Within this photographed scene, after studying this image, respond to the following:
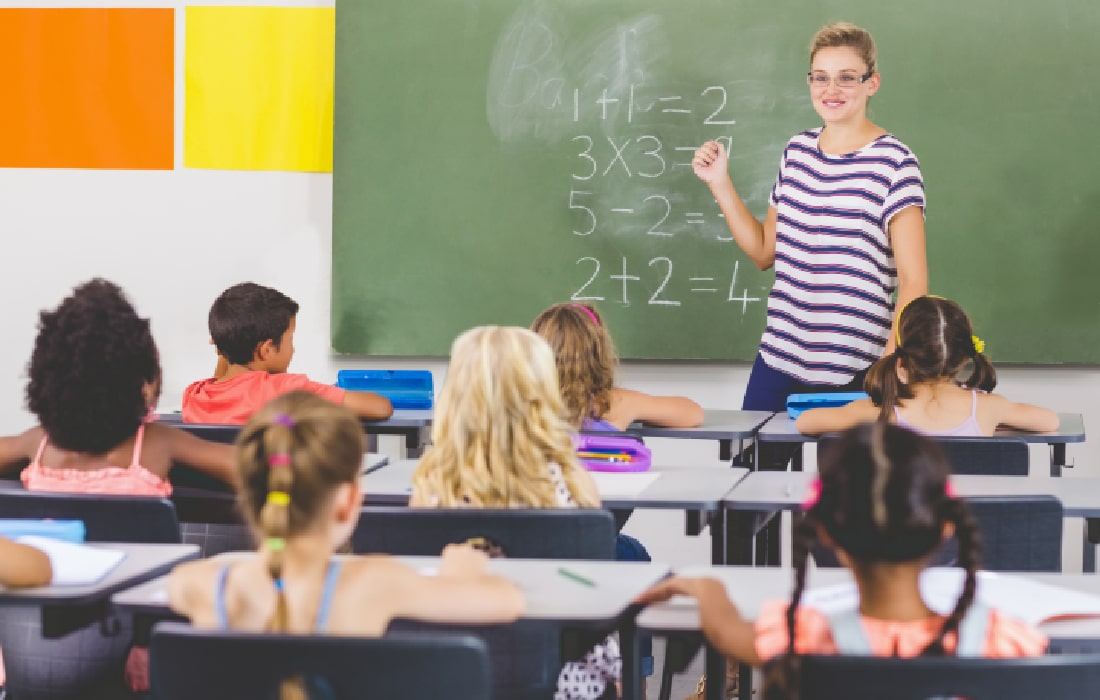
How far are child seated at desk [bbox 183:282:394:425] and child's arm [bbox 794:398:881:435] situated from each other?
1313 millimetres

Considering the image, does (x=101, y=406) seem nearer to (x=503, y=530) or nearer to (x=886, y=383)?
(x=503, y=530)

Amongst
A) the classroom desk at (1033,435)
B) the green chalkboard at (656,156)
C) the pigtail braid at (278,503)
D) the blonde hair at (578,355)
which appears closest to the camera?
the pigtail braid at (278,503)

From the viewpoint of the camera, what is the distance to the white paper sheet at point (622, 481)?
2.84 m

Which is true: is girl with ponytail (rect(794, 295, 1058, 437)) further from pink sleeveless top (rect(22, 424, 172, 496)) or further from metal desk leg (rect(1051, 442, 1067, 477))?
pink sleeveless top (rect(22, 424, 172, 496))

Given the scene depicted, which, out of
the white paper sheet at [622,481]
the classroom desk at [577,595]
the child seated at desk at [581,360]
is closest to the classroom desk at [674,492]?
the white paper sheet at [622,481]

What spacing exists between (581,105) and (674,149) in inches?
Answer: 15.8

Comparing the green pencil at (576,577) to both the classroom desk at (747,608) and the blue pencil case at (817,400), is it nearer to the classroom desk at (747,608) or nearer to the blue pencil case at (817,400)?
the classroom desk at (747,608)

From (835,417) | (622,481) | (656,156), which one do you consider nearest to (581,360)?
(622,481)

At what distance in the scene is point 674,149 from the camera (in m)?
5.08

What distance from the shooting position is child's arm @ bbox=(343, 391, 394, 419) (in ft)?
13.0

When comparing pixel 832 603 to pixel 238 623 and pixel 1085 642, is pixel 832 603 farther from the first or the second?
pixel 238 623

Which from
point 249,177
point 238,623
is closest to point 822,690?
point 238,623

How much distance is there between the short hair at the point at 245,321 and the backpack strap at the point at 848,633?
255 cm

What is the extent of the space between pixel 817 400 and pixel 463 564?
2.19 meters
